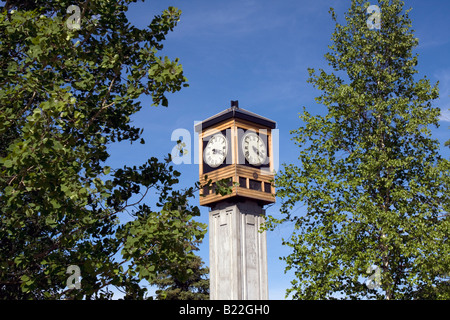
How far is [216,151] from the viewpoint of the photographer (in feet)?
90.5

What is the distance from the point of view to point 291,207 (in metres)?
16.4

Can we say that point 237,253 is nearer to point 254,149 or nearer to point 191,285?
point 254,149

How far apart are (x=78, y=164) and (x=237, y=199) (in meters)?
19.7

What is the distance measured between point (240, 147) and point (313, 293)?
1298cm

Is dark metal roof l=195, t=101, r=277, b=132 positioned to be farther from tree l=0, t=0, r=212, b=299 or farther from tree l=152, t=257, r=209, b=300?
tree l=0, t=0, r=212, b=299

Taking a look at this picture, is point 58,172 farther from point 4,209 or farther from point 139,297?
point 139,297

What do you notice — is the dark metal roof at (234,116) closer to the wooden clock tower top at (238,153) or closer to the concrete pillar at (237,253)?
the wooden clock tower top at (238,153)

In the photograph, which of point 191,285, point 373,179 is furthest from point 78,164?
point 191,285

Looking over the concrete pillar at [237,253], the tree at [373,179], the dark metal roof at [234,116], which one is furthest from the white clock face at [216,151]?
the tree at [373,179]

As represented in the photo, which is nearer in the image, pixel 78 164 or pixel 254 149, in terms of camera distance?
pixel 78 164

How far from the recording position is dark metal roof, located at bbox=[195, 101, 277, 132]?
2741cm

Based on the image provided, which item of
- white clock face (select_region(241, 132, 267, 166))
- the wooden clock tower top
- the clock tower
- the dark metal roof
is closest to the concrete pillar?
the clock tower

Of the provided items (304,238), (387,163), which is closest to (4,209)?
(304,238)

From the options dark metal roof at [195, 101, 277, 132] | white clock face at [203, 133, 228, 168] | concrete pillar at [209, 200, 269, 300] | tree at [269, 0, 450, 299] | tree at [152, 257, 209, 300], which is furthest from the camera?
tree at [152, 257, 209, 300]
